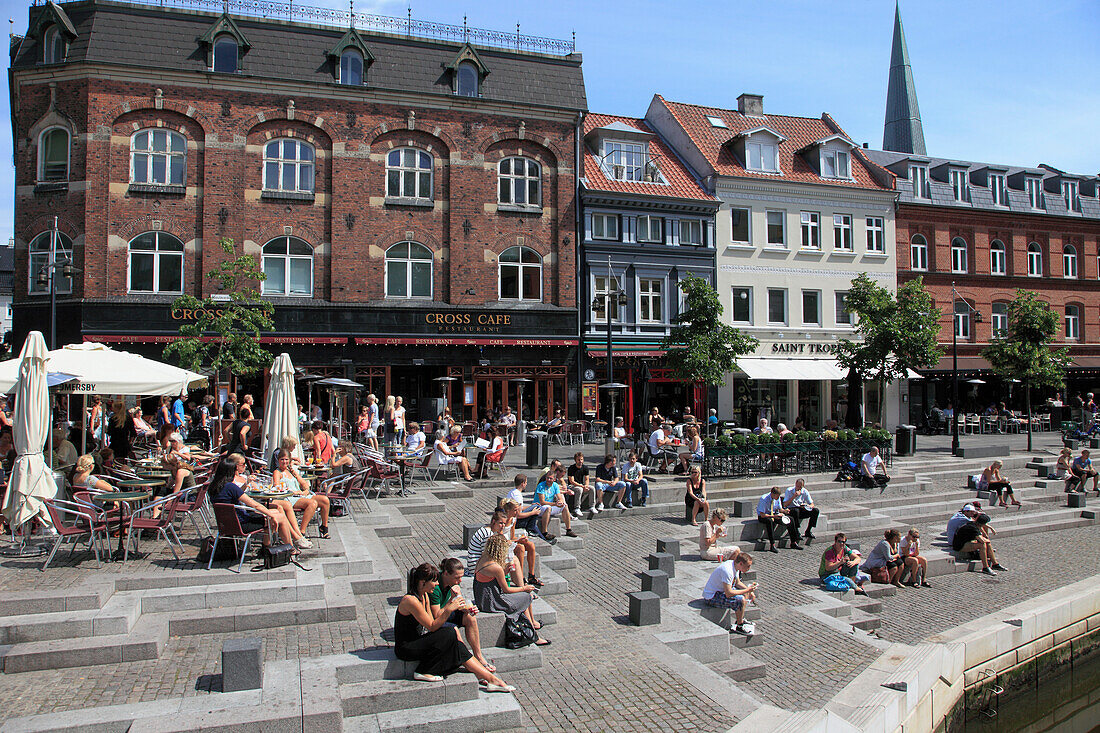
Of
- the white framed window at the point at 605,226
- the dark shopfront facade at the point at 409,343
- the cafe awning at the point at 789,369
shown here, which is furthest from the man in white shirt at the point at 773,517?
the white framed window at the point at 605,226

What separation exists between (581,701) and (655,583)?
2692mm

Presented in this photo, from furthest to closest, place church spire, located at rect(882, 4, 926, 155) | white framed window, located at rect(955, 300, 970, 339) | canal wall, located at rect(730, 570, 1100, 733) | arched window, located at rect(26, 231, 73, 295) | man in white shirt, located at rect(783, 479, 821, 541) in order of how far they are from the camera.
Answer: church spire, located at rect(882, 4, 926, 155)
white framed window, located at rect(955, 300, 970, 339)
arched window, located at rect(26, 231, 73, 295)
man in white shirt, located at rect(783, 479, 821, 541)
canal wall, located at rect(730, 570, 1100, 733)

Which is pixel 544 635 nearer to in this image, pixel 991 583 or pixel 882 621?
pixel 882 621

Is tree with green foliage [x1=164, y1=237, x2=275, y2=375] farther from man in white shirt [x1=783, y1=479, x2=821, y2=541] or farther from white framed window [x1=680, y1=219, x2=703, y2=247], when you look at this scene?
white framed window [x1=680, y1=219, x2=703, y2=247]

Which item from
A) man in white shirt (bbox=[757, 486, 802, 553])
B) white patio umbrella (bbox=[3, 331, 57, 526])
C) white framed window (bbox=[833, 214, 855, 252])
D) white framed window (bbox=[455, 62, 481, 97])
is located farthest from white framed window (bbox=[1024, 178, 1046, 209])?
white patio umbrella (bbox=[3, 331, 57, 526])

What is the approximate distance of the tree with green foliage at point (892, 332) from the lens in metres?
23.3

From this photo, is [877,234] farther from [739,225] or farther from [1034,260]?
[1034,260]

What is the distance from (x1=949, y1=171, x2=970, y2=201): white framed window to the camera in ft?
116

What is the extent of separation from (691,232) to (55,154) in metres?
22.4

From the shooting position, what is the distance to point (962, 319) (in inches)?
1356

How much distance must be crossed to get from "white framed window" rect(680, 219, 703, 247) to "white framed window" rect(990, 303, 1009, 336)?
15.3 metres

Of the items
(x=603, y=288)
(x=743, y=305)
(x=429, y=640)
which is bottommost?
(x=429, y=640)

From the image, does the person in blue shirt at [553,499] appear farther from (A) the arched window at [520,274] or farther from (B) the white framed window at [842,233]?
(B) the white framed window at [842,233]

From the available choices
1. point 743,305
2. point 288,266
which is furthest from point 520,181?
point 743,305
